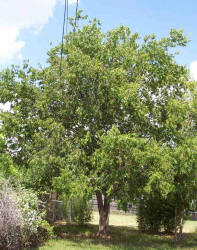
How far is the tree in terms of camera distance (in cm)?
1289

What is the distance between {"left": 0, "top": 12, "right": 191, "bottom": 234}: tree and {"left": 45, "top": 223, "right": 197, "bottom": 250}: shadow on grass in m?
2.32

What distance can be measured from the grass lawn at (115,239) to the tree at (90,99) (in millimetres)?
A: 2155

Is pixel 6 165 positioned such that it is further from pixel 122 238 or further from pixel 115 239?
pixel 122 238

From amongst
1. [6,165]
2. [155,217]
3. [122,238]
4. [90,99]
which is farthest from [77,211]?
[90,99]

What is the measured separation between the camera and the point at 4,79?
14789 millimetres

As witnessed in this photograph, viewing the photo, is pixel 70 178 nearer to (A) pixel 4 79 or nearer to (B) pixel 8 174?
(B) pixel 8 174

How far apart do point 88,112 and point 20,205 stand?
4.36m

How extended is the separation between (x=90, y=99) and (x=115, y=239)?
6646 mm

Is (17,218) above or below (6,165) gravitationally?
below

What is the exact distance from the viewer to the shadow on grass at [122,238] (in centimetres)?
1387

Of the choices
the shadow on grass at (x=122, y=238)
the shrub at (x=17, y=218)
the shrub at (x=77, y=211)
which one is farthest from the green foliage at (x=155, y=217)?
the shrub at (x=17, y=218)

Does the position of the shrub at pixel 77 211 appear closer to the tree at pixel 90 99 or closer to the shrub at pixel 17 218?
the tree at pixel 90 99

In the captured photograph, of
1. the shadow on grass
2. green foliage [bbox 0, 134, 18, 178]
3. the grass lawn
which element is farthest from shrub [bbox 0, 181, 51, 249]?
the shadow on grass

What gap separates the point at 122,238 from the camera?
16.1 m
